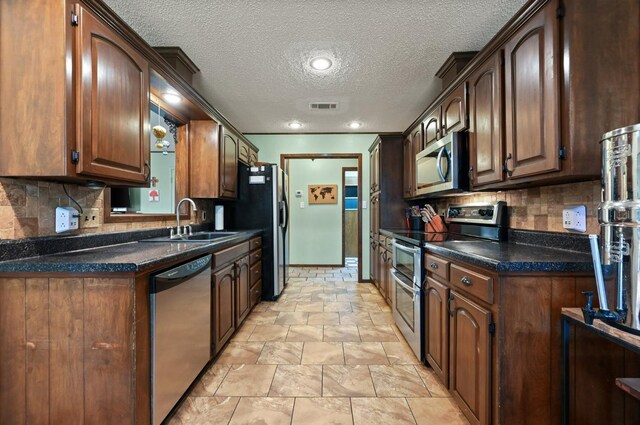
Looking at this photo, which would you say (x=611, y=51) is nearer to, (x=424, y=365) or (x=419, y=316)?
(x=419, y=316)

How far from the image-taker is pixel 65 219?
1543 mm

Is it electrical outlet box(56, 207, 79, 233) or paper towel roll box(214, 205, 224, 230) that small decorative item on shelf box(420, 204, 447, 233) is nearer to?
paper towel roll box(214, 205, 224, 230)

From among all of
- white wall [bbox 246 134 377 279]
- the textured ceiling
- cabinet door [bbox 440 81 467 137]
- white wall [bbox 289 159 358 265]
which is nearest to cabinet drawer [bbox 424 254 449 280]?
cabinet door [bbox 440 81 467 137]

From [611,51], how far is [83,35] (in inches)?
90.3

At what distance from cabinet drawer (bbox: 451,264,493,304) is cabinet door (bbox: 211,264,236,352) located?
5.09 feet

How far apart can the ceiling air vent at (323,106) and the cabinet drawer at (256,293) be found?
7.07 ft

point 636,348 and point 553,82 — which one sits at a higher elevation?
point 553,82

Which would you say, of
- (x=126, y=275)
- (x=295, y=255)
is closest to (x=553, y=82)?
(x=126, y=275)

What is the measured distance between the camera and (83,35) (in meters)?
1.30

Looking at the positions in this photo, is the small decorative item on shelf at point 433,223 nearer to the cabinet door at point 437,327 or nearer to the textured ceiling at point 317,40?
the cabinet door at point 437,327

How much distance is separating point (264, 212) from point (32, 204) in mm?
2289

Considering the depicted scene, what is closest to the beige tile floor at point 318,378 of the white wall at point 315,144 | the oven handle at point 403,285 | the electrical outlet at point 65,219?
the oven handle at point 403,285

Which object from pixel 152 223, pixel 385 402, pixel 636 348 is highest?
pixel 152 223

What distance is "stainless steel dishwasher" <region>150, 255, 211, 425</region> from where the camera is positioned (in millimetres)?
1365
